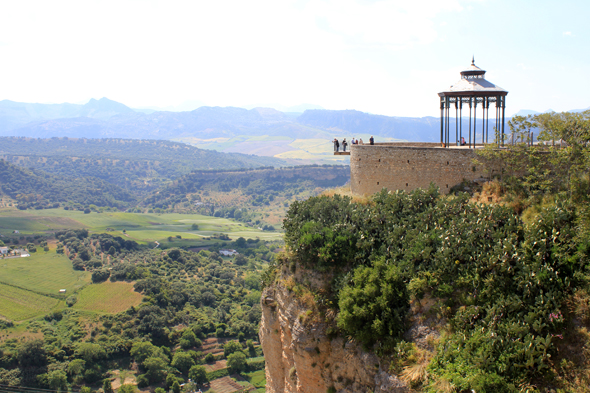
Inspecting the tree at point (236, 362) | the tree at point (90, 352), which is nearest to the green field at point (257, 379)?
the tree at point (236, 362)

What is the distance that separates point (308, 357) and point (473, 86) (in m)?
17.2

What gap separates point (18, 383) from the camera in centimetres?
6581

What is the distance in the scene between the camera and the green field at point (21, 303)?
88.6 metres

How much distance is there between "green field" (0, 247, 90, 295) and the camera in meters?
104

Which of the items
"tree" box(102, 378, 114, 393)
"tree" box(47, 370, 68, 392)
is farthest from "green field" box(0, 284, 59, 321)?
"tree" box(102, 378, 114, 393)

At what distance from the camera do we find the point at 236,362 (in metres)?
73.6

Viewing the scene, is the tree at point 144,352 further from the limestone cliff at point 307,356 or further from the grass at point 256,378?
the limestone cliff at point 307,356

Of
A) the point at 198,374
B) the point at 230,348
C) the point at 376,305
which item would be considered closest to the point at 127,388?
the point at 198,374

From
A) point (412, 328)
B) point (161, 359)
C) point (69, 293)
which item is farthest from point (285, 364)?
point (69, 293)

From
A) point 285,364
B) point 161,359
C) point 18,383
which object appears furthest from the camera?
point 161,359

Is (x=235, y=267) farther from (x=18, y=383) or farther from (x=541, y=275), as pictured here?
(x=541, y=275)

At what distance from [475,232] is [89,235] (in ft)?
519

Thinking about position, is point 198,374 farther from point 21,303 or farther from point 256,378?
point 21,303

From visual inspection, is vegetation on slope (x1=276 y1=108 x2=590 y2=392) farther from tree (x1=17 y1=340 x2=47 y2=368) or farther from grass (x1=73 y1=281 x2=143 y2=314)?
grass (x1=73 y1=281 x2=143 y2=314)
